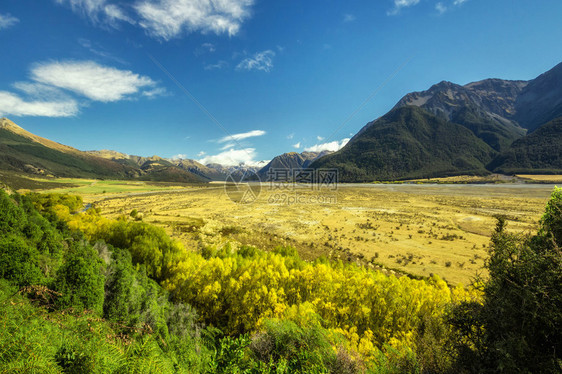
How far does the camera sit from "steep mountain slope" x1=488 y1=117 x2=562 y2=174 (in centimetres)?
14288

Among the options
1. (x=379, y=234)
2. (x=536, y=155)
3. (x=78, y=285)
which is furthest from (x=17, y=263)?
(x=536, y=155)

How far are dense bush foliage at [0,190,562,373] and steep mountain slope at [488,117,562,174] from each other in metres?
199

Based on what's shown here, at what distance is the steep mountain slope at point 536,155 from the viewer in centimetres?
14288

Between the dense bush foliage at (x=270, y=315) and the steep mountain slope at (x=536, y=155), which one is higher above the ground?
the steep mountain slope at (x=536, y=155)

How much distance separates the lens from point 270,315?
10.9m

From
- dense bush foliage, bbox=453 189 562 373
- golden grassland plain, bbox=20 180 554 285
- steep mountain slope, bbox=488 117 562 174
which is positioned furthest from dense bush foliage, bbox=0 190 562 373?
steep mountain slope, bbox=488 117 562 174

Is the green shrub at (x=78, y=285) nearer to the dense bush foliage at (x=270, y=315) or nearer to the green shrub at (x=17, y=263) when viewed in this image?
the dense bush foliage at (x=270, y=315)

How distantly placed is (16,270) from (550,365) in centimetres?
1387

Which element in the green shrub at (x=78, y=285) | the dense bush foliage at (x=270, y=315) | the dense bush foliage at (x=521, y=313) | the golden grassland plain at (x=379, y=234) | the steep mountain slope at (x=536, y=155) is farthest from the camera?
the steep mountain slope at (x=536, y=155)

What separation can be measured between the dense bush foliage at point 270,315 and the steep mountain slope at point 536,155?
199196 mm

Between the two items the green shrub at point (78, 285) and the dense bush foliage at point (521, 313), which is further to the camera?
the green shrub at point (78, 285)

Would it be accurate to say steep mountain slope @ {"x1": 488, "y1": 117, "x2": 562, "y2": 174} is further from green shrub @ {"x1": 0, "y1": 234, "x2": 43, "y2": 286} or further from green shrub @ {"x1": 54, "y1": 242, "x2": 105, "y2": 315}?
green shrub @ {"x1": 0, "y1": 234, "x2": 43, "y2": 286}

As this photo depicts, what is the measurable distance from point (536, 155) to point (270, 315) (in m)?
229

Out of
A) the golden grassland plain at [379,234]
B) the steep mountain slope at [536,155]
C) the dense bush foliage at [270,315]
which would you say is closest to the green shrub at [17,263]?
the dense bush foliage at [270,315]
